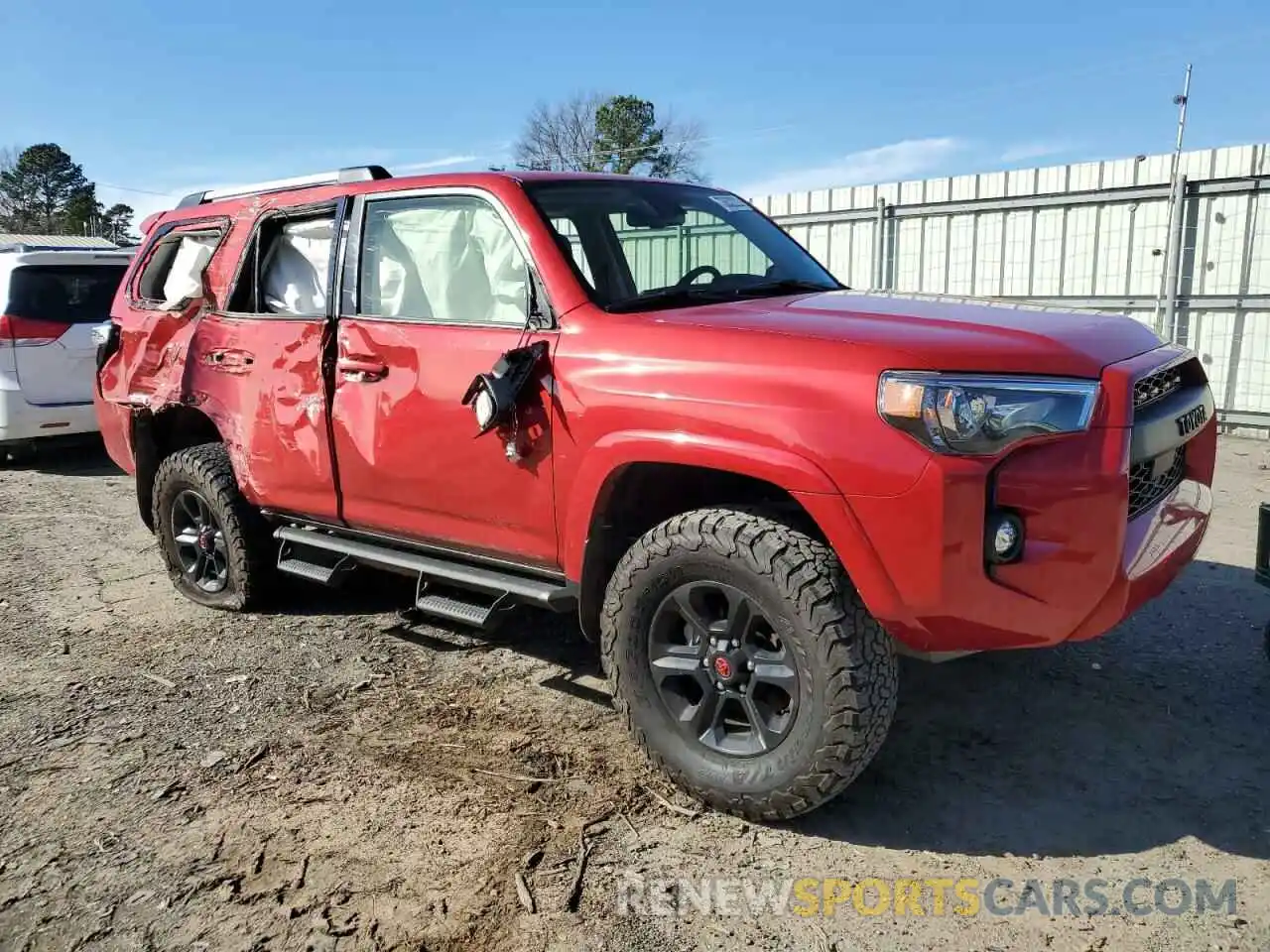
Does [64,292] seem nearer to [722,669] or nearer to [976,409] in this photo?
[722,669]

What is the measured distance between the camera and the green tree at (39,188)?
6022 cm

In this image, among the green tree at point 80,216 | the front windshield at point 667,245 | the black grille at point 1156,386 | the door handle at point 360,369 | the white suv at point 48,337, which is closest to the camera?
the black grille at point 1156,386

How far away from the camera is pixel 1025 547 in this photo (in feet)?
8.54

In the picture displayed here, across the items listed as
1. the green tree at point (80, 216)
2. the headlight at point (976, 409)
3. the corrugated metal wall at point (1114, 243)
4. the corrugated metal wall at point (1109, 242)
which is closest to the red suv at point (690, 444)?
the headlight at point (976, 409)

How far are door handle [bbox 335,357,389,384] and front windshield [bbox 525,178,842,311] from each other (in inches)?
34.4

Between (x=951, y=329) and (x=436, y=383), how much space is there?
1.80m

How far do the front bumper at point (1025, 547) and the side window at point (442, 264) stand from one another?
1.54 meters

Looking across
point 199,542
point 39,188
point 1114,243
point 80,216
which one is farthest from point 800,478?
point 39,188

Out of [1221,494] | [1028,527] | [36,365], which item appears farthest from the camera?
[36,365]

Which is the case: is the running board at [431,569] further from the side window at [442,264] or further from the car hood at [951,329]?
the car hood at [951,329]

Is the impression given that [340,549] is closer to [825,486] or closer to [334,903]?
[334,903]

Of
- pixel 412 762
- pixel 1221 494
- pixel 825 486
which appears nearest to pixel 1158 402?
pixel 825 486

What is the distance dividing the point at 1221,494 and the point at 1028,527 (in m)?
5.54

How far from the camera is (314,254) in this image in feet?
14.5
